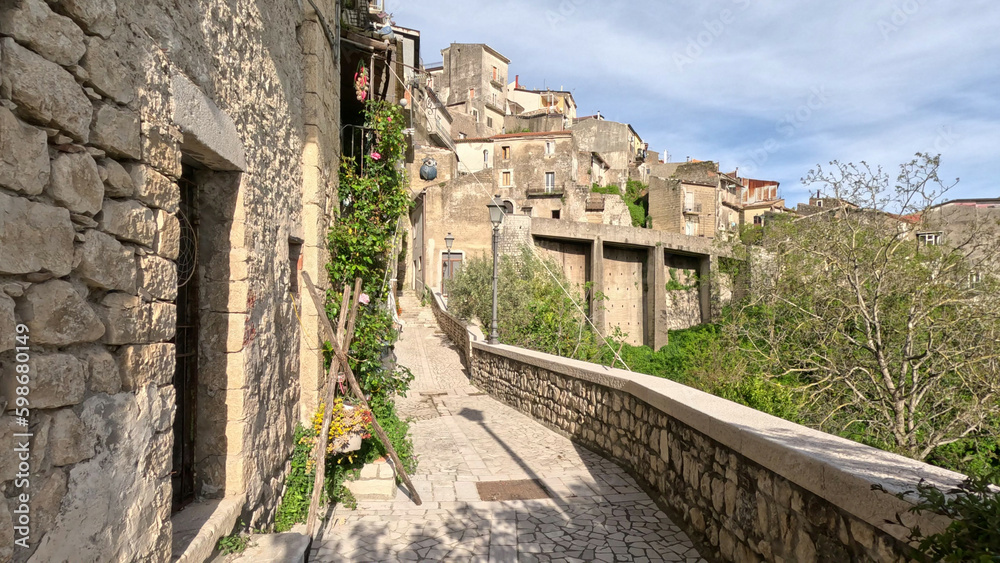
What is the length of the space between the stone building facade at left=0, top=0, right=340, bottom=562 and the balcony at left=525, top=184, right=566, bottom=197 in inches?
1172

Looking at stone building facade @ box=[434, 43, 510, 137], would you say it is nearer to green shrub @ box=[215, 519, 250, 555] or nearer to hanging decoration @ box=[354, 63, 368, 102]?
hanging decoration @ box=[354, 63, 368, 102]

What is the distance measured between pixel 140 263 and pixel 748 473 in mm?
3469

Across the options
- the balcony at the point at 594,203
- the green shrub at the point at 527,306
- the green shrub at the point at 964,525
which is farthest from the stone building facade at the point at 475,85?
the green shrub at the point at 964,525

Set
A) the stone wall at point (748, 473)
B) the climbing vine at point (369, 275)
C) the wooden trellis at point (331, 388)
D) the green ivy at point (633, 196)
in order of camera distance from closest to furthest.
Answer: the stone wall at point (748, 473), the wooden trellis at point (331, 388), the climbing vine at point (369, 275), the green ivy at point (633, 196)

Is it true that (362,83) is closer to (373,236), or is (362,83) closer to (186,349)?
(373,236)

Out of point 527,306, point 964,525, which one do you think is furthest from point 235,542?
point 527,306

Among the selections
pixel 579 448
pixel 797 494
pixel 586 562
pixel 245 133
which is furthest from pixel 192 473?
pixel 579 448

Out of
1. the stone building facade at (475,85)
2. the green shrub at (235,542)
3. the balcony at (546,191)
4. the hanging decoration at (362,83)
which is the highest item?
the stone building facade at (475,85)

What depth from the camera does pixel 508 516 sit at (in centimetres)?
492

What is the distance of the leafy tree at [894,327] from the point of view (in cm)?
835

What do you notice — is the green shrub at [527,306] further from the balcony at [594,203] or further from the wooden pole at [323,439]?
the balcony at [594,203]

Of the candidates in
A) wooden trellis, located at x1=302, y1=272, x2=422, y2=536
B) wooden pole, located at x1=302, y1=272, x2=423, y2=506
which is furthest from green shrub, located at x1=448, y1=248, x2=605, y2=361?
wooden trellis, located at x1=302, y1=272, x2=422, y2=536

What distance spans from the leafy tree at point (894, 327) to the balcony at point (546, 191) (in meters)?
23.2

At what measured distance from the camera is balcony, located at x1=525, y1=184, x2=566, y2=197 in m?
33.5
